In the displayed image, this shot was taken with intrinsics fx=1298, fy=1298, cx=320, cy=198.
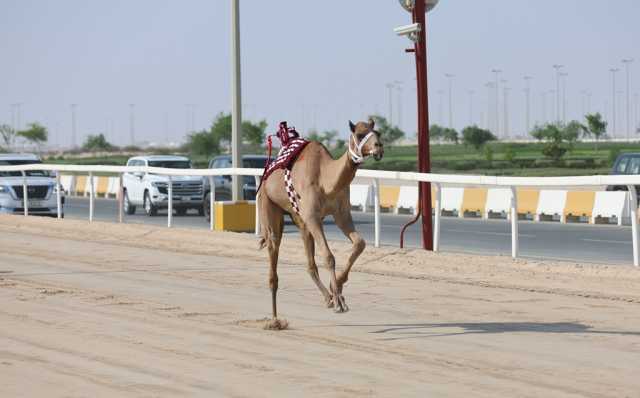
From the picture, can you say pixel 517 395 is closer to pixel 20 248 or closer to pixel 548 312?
pixel 548 312

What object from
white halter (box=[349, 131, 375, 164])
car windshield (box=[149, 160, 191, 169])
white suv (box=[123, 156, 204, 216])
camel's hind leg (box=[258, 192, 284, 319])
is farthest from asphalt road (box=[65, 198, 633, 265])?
white halter (box=[349, 131, 375, 164])

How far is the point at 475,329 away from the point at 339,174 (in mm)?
1956

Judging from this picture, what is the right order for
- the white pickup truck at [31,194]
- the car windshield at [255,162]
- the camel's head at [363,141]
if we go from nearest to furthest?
1. the camel's head at [363,141]
2. the white pickup truck at [31,194]
3. the car windshield at [255,162]

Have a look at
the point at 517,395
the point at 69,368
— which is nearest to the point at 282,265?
the point at 69,368

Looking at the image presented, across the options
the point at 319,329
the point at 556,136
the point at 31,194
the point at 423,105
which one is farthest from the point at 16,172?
the point at 556,136

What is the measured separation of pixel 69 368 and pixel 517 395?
3481 millimetres

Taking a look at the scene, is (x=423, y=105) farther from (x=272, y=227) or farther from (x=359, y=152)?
(x=359, y=152)

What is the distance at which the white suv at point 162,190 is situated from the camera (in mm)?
39188

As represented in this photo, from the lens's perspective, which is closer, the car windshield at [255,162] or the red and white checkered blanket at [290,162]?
the red and white checkered blanket at [290,162]

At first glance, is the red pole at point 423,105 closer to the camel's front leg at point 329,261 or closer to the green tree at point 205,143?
the camel's front leg at point 329,261

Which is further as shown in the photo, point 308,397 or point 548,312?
point 548,312

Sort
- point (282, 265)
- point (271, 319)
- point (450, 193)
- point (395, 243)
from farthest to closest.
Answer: point (450, 193) < point (395, 243) < point (282, 265) < point (271, 319)

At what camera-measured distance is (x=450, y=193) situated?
3997 cm

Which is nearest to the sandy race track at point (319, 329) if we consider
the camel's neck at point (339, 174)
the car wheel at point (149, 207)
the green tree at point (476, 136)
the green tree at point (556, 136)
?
the camel's neck at point (339, 174)
